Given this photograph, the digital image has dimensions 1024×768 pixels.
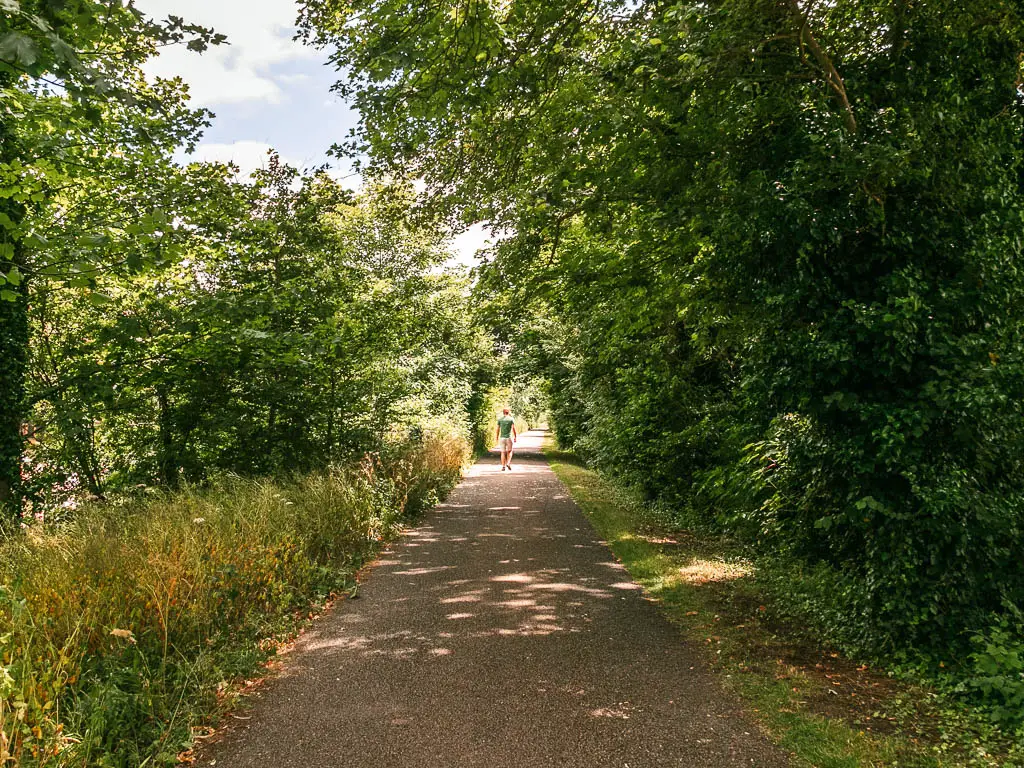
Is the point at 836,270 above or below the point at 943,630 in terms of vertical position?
above

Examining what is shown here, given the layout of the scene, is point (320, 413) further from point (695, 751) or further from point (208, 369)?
point (695, 751)

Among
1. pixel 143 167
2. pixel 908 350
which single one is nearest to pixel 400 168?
pixel 143 167

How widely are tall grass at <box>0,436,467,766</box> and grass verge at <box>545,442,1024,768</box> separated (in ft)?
12.4

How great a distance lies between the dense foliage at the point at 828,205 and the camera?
4.68m

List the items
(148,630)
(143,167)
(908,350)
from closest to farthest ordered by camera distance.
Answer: (148,630) < (908,350) < (143,167)

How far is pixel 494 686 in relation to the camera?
14.6 feet

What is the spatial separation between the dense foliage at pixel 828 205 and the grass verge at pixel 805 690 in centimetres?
45

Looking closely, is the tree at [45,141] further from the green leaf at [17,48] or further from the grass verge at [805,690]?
the grass verge at [805,690]

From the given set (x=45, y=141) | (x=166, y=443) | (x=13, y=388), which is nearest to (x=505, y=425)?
(x=166, y=443)

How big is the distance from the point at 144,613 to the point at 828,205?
624cm

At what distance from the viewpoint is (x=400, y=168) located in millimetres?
7523

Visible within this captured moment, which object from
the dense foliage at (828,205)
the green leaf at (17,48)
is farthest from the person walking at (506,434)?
the green leaf at (17,48)

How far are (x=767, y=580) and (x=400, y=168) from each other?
6.74m

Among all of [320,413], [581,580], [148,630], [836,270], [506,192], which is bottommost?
[581,580]
